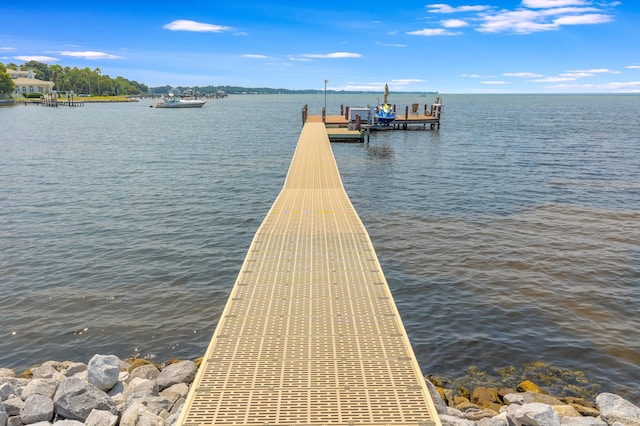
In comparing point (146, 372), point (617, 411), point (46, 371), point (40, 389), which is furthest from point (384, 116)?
point (40, 389)

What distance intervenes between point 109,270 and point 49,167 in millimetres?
23699

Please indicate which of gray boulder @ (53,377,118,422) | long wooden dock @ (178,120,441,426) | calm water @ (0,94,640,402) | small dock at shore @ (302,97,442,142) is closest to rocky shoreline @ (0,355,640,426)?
gray boulder @ (53,377,118,422)

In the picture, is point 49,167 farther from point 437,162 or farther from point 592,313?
point 592,313

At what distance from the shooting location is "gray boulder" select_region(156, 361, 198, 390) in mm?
9398

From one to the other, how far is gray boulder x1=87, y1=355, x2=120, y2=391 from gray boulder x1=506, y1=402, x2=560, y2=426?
7.42m

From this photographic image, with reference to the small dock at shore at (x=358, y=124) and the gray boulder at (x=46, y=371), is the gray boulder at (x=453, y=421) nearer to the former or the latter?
the gray boulder at (x=46, y=371)

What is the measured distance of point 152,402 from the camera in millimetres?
8148

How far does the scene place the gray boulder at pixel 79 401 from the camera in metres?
7.69

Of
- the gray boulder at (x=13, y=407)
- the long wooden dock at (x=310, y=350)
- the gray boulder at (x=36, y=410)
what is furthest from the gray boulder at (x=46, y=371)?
the long wooden dock at (x=310, y=350)

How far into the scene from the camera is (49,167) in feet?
114

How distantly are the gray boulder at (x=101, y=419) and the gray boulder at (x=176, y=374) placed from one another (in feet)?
6.08

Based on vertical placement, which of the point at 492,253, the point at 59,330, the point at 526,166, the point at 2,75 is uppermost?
the point at 2,75

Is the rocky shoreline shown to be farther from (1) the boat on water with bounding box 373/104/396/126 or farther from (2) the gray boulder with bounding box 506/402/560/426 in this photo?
(1) the boat on water with bounding box 373/104/396/126

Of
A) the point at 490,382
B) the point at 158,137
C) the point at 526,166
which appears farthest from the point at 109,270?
the point at 158,137
